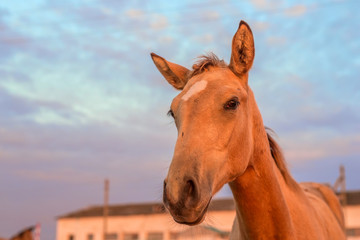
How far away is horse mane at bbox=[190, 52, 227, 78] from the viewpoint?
4.22 m

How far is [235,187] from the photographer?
4082mm

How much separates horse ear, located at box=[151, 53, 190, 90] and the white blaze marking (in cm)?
73

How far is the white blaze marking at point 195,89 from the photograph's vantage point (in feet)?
12.5

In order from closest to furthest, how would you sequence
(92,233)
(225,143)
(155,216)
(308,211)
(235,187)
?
(225,143)
(235,187)
(308,211)
(155,216)
(92,233)

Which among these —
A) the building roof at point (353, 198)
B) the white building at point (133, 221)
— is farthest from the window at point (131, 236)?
the building roof at point (353, 198)

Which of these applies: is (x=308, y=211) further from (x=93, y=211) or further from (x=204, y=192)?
(x=93, y=211)

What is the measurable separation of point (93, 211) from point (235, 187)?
5056cm

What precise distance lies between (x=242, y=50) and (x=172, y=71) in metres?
0.84

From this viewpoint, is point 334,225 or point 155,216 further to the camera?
point 155,216

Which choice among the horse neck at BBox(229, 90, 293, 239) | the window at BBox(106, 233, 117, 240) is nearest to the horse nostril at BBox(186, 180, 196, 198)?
the horse neck at BBox(229, 90, 293, 239)

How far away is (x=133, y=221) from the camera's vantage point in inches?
1825

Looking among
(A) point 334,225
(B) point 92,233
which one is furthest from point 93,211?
(A) point 334,225

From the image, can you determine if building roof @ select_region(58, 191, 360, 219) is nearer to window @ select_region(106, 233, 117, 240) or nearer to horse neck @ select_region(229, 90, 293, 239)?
window @ select_region(106, 233, 117, 240)

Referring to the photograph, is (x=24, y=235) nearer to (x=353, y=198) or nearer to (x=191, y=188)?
(x=191, y=188)
